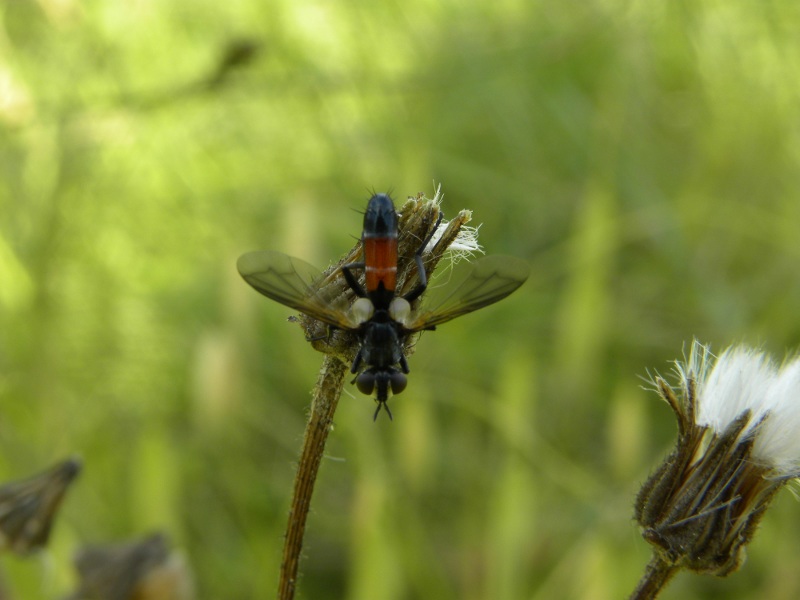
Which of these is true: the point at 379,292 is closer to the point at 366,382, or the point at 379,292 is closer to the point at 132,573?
the point at 366,382

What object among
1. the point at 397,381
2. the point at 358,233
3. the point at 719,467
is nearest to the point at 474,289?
the point at 397,381

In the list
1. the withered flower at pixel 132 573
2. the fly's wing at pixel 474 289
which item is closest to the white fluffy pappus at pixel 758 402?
the fly's wing at pixel 474 289

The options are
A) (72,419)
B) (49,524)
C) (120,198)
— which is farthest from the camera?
(120,198)

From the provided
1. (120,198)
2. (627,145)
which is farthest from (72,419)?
(627,145)

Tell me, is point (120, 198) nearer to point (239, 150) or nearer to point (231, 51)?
point (239, 150)

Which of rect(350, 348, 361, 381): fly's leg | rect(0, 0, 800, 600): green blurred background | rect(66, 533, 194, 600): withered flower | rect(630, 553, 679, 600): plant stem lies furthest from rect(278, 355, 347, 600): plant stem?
rect(0, 0, 800, 600): green blurred background

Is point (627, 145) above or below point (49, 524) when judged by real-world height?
above
